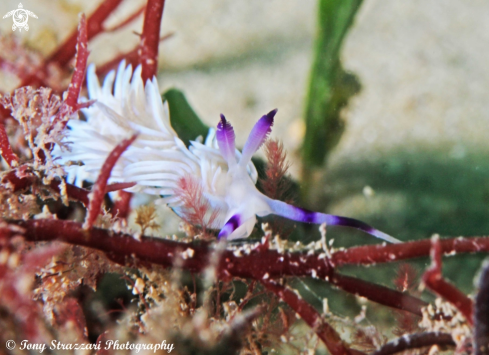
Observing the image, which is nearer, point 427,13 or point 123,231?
point 123,231

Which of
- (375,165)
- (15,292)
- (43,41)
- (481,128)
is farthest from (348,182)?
(43,41)

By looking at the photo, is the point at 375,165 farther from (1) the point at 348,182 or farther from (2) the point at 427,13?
(2) the point at 427,13

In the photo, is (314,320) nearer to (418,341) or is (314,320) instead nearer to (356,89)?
(418,341)

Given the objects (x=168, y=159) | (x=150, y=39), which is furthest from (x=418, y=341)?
(x=150, y=39)

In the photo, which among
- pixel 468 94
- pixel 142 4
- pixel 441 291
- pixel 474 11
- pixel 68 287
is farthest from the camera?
pixel 142 4

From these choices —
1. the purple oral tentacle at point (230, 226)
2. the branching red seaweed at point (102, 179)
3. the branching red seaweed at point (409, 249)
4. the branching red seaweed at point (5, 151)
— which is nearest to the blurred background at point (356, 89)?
the purple oral tentacle at point (230, 226)

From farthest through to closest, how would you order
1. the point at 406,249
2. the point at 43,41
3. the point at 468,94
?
the point at 43,41, the point at 468,94, the point at 406,249
